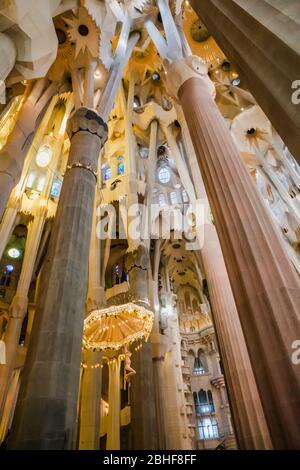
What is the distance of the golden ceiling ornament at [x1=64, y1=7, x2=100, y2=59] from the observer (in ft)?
28.0

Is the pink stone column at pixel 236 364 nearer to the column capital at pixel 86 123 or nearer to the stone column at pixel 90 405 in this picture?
the column capital at pixel 86 123

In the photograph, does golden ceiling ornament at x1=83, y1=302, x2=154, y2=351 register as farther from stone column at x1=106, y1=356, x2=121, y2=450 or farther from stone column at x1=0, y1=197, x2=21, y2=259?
stone column at x1=0, y1=197, x2=21, y2=259

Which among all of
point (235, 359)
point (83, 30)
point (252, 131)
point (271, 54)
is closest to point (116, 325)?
point (235, 359)

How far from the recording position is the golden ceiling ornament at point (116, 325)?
8906 millimetres

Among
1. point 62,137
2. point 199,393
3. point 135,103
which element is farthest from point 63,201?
point 199,393

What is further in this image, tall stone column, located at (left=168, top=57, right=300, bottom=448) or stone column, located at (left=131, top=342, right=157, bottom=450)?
stone column, located at (left=131, top=342, right=157, bottom=450)

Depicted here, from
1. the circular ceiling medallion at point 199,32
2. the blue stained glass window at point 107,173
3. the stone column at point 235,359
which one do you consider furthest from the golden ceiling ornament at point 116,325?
the circular ceiling medallion at point 199,32

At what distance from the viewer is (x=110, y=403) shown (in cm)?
1384

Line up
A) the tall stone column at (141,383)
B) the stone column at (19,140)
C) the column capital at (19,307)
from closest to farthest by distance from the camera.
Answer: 1. the stone column at (19,140)
2. the tall stone column at (141,383)
3. the column capital at (19,307)

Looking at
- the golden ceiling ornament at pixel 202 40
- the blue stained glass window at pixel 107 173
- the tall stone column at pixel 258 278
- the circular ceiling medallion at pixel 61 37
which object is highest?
the golden ceiling ornament at pixel 202 40

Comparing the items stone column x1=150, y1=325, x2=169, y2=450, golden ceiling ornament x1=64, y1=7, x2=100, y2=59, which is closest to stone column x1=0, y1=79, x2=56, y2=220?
golden ceiling ornament x1=64, y1=7, x2=100, y2=59

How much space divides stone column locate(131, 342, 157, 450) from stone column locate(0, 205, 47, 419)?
4.75 metres

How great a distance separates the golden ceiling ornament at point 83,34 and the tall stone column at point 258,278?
601 centimetres

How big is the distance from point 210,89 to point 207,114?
1.56m
